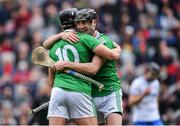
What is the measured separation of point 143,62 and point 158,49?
54 cm

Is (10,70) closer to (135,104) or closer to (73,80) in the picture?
(135,104)

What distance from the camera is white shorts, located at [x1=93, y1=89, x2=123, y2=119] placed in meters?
11.0

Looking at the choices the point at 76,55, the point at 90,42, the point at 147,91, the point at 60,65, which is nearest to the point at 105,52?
the point at 90,42

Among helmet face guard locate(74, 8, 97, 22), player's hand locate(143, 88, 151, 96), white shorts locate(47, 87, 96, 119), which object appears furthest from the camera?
player's hand locate(143, 88, 151, 96)

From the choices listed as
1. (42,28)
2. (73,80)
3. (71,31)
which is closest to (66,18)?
(71,31)

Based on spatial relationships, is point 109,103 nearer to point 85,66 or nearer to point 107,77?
point 107,77

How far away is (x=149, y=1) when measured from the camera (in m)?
22.3

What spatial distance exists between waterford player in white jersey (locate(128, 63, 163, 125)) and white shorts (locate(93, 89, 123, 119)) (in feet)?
12.9

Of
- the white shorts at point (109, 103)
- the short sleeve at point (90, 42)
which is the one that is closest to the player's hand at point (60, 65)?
the short sleeve at point (90, 42)

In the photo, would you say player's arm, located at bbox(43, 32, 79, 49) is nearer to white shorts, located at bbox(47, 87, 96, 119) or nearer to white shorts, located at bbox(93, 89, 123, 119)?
white shorts, located at bbox(47, 87, 96, 119)

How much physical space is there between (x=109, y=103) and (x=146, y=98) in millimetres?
4365

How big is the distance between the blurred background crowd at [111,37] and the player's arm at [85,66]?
20.1ft

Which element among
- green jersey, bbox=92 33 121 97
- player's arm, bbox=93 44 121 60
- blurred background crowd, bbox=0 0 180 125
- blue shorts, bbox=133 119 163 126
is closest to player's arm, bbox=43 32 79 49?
player's arm, bbox=93 44 121 60

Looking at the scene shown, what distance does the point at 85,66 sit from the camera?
34.3ft
